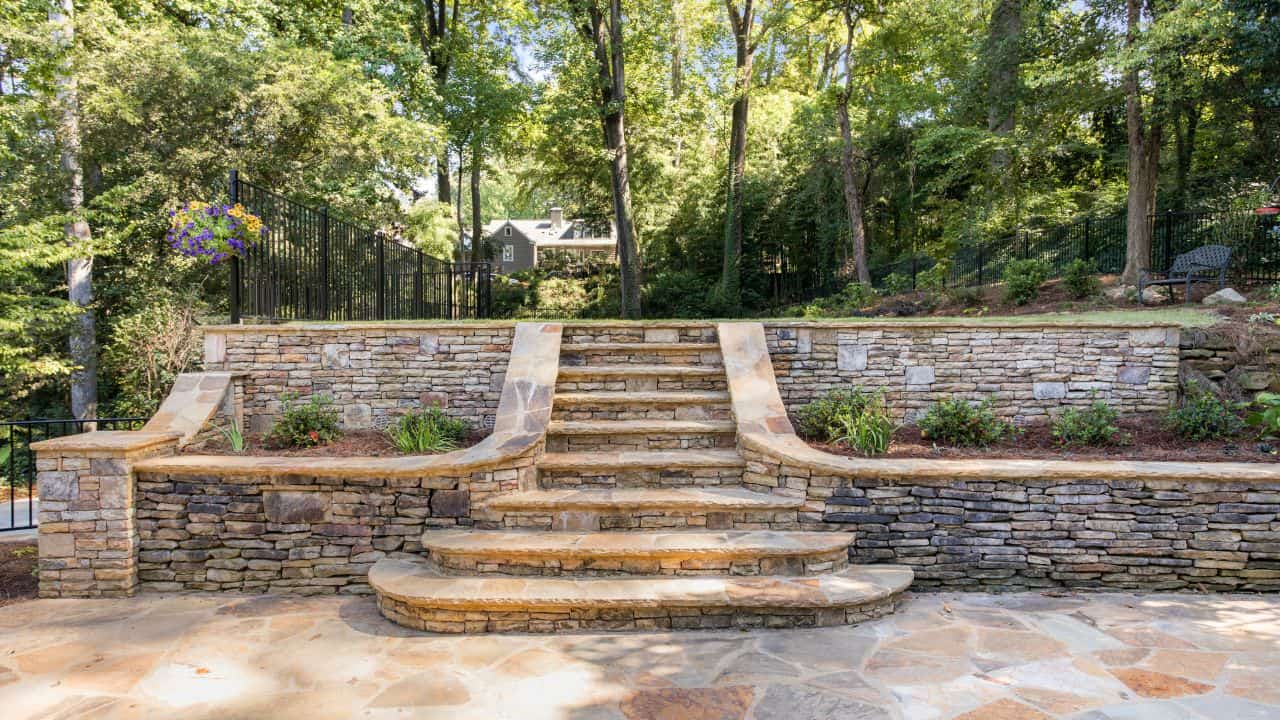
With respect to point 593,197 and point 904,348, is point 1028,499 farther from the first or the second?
point 593,197

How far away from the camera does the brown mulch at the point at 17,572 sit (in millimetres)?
4426

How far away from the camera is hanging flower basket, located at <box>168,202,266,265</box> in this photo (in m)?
5.87

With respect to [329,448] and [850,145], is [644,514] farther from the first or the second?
[850,145]

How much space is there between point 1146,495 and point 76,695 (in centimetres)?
582

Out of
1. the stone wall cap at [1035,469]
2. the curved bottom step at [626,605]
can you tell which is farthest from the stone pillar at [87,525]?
the stone wall cap at [1035,469]

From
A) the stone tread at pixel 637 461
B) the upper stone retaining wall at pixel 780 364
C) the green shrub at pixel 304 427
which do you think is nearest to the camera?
the stone tread at pixel 637 461

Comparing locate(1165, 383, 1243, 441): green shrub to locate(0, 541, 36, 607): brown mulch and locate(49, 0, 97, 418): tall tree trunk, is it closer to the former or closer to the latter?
locate(0, 541, 36, 607): brown mulch

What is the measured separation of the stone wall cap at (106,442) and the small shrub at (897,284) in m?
12.8

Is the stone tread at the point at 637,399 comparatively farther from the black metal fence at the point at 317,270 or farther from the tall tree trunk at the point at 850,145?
the tall tree trunk at the point at 850,145

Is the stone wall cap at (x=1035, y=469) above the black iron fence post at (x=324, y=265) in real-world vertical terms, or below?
below

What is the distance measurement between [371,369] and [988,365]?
5.29 m

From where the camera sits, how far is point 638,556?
3998mm

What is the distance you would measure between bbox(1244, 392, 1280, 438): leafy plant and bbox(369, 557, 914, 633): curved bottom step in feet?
→ 10.8

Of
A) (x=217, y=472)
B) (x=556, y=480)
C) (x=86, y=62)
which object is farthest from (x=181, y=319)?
(x=556, y=480)
